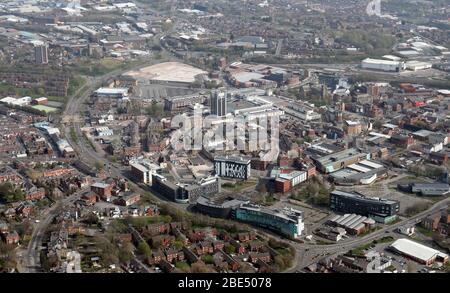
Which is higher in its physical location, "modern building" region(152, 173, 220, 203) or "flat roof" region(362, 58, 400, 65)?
"flat roof" region(362, 58, 400, 65)

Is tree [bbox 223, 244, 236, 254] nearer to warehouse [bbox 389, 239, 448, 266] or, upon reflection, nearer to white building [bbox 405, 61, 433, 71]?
warehouse [bbox 389, 239, 448, 266]

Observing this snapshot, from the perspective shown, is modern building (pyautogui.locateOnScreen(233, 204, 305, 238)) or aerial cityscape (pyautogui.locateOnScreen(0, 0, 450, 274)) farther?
modern building (pyautogui.locateOnScreen(233, 204, 305, 238))

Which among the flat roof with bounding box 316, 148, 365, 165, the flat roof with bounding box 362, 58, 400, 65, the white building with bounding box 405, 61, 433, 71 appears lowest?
the flat roof with bounding box 316, 148, 365, 165

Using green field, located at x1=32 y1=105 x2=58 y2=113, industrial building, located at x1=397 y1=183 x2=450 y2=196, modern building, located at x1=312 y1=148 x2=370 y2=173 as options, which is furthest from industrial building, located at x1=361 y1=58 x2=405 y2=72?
green field, located at x1=32 y1=105 x2=58 y2=113

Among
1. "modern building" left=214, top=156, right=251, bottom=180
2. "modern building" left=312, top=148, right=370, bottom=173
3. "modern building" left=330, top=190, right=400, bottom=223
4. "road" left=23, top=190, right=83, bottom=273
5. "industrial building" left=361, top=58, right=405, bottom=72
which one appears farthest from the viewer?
"industrial building" left=361, top=58, right=405, bottom=72

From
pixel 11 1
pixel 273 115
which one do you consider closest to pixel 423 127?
pixel 273 115

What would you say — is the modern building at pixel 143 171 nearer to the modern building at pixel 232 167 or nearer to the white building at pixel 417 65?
the modern building at pixel 232 167

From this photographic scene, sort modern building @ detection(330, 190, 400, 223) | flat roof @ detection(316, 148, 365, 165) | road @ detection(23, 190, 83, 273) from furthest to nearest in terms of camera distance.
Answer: flat roof @ detection(316, 148, 365, 165) → modern building @ detection(330, 190, 400, 223) → road @ detection(23, 190, 83, 273)
